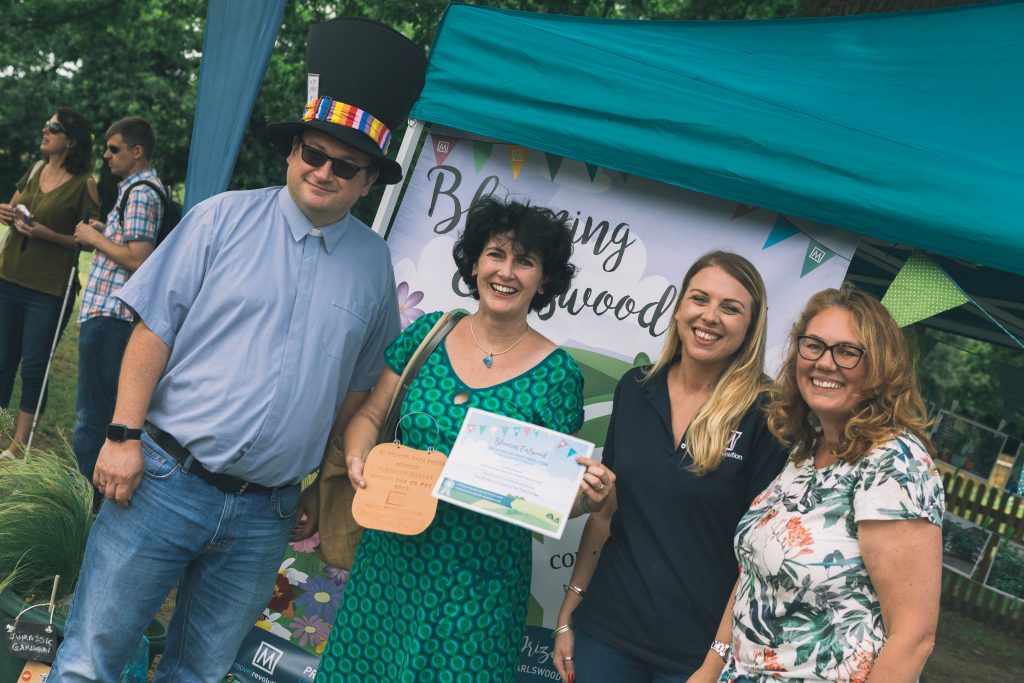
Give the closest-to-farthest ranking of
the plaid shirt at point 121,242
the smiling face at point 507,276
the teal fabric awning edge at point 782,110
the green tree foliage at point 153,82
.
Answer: the smiling face at point 507,276
the teal fabric awning edge at point 782,110
the plaid shirt at point 121,242
the green tree foliage at point 153,82

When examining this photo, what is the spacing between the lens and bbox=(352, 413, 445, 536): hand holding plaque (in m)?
2.49

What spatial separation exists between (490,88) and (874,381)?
1972 mm

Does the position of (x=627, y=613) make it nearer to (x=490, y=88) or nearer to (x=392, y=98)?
(x=392, y=98)

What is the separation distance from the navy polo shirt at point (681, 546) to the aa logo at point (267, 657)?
68.9 inches

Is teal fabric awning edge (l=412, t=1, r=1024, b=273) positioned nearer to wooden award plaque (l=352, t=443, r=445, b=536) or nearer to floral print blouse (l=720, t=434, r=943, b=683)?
floral print blouse (l=720, t=434, r=943, b=683)

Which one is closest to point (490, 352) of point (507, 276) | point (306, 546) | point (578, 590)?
point (507, 276)

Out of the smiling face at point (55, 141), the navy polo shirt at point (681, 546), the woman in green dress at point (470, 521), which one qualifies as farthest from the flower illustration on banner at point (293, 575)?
the smiling face at point (55, 141)

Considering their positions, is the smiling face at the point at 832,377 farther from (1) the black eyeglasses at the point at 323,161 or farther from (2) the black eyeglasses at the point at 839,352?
(1) the black eyeglasses at the point at 323,161

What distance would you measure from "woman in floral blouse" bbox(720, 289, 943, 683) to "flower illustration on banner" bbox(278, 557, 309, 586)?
2.10 meters

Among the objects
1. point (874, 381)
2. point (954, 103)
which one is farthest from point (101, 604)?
point (954, 103)

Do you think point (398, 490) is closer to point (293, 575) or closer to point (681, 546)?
point (681, 546)

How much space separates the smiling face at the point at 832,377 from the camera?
6.88ft

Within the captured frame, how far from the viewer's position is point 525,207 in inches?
106

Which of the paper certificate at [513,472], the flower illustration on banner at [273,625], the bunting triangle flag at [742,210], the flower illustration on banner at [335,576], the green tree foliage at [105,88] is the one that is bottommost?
the flower illustration on banner at [273,625]
